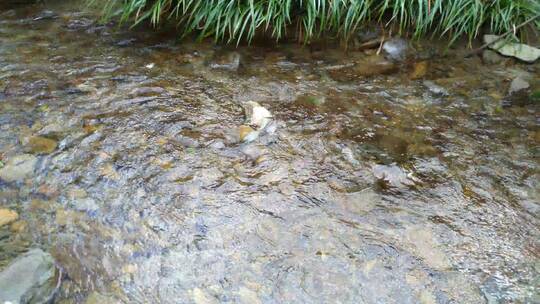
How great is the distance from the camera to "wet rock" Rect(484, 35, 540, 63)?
3717mm

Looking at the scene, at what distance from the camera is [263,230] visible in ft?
7.65

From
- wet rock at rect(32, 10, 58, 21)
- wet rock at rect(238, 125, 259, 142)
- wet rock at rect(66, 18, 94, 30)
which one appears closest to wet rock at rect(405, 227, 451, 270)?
wet rock at rect(238, 125, 259, 142)

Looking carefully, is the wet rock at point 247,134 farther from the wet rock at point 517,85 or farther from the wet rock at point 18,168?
the wet rock at point 517,85

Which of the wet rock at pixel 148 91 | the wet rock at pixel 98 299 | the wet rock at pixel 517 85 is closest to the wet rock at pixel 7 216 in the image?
the wet rock at pixel 98 299

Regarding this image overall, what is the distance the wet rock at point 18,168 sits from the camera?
2.56 metres

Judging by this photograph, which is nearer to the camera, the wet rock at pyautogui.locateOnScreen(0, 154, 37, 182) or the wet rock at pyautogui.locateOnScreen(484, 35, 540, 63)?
the wet rock at pyautogui.locateOnScreen(0, 154, 37, 182)

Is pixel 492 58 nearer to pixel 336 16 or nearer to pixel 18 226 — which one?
pixel 336 16

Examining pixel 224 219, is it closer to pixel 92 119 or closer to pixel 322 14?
pixel 92 119

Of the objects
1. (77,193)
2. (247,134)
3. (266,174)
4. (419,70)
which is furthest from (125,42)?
(419,70)

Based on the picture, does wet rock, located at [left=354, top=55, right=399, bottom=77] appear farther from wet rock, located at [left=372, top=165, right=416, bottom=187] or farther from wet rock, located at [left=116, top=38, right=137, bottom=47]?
wet rock, located at [left=116, top=38, right=137, bottom=47]

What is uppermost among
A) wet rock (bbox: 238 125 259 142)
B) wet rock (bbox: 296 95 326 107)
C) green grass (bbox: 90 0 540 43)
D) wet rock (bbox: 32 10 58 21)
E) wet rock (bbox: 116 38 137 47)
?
green grass (bbox: 90 0 540 43)

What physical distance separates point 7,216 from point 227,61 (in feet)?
6.27

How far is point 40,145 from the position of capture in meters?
2.78

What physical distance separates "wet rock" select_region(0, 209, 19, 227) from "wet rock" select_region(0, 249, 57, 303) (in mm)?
296
